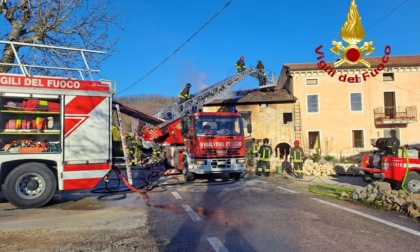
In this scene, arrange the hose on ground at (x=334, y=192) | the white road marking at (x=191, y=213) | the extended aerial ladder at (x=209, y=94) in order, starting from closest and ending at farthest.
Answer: the white road marking at (x=191, y=213) → the hose on ground at (x=334, y=192) → the extended aerial ladder at (x=209, y=94)

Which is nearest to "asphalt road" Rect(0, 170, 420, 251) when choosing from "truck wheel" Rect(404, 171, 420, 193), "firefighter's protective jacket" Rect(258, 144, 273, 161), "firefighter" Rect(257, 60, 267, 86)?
"truck wheel" Rect(404, 171, 420, 193)

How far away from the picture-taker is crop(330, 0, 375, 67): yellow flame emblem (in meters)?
11.0

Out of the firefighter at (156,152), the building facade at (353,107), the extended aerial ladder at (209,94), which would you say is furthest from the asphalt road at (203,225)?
the building facade at (353,107)

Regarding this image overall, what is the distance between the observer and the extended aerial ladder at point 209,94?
22181 mm

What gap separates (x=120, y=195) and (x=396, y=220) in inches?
256

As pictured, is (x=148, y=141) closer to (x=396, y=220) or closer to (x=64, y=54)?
(x=64, y=54)

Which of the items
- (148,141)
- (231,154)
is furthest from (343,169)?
(148,141)

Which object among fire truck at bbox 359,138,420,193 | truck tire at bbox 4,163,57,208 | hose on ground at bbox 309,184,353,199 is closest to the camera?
truck tire at bbox 4,163,57,208

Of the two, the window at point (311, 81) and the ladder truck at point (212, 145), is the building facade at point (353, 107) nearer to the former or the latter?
the window at point (311, 81)

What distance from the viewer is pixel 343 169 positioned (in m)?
16.5

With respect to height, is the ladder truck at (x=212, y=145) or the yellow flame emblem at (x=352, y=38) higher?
the yellow flame emblem at (x=352, y=38)

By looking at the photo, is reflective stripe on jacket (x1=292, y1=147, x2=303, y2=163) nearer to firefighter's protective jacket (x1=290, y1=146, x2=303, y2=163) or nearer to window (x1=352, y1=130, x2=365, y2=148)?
firefighter's protective jacket (x1=290, y1=146, x2=303, y2=163)

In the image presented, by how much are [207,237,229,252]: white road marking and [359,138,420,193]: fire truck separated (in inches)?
291

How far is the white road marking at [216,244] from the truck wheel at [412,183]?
7.81 m
